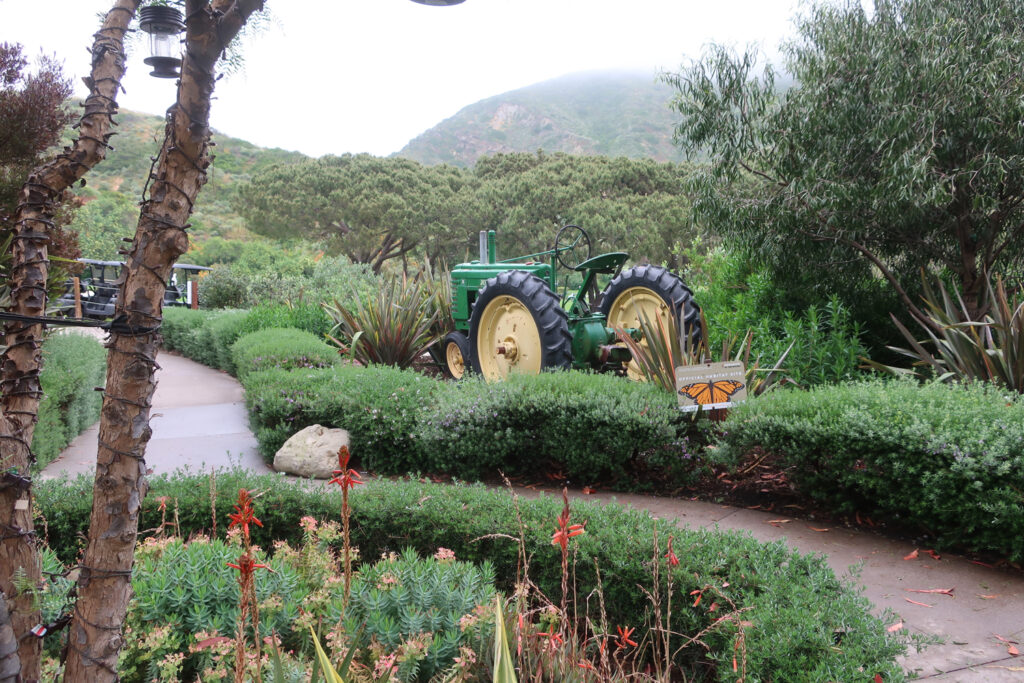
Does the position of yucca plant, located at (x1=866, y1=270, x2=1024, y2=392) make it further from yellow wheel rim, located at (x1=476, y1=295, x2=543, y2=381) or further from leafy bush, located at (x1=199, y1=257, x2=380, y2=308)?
leafy bush, located at (x1=199, y1=257, x2=380, y2=308)

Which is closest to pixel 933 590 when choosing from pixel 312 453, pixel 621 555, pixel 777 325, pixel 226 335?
pixel 621 555

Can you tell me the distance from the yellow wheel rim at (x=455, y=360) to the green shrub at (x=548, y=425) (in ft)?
9.48

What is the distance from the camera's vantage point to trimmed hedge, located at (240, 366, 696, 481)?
4414 mm

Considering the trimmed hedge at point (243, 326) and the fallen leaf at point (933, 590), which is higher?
the trimmed hedge at point (243, 326)

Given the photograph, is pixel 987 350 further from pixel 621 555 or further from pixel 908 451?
pixel 621 555

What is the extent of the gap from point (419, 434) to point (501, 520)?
2128mm

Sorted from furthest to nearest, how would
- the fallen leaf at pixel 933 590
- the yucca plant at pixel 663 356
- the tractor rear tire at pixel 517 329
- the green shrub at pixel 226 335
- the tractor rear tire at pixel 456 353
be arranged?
the green shrub at pixel 226 335
the tractor rear tire at pixel 456 353
the tractor rear tire at pixel 517 329
the yucca plant at pixel 663 356
the fallen leaf at pixel 933 590

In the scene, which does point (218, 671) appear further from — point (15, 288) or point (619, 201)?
point (619, 201)

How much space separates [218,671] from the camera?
1900 mm

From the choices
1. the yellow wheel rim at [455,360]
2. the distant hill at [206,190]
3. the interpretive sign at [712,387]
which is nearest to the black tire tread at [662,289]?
the interpretive sign at [712,387]

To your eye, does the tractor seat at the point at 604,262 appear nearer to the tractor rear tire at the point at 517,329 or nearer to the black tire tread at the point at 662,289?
the black tire tread at the point at 662,289

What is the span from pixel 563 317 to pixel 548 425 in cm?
156

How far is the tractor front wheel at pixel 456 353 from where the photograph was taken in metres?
7.77

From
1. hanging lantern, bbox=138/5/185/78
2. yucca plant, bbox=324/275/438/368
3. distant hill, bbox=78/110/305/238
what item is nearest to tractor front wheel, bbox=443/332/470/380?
yucca plant, bbox=324/275/438/368
